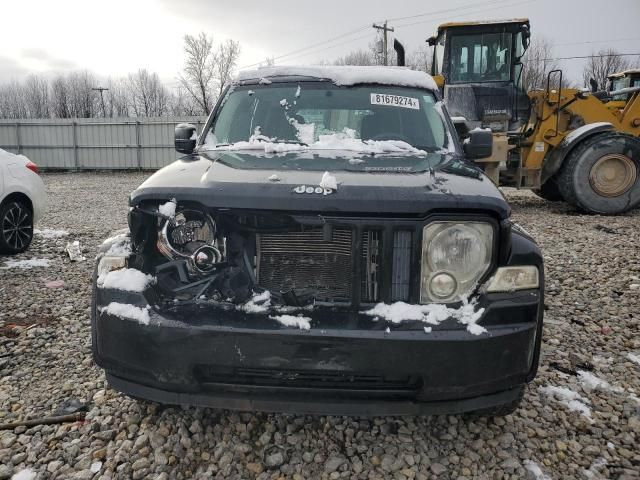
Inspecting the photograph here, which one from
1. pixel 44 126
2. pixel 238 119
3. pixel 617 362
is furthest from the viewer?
pixel 44 126

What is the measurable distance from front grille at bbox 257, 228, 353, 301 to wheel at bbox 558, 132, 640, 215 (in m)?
7.73

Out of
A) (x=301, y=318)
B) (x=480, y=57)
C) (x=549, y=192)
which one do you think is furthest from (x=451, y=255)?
(x=549, y=192)

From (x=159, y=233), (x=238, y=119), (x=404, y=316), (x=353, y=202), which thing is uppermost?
(x=238, y=119)

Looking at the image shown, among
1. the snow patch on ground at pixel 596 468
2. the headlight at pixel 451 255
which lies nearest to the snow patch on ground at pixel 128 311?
the headlight at pixel 451 255

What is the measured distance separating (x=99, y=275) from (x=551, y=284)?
411 cm

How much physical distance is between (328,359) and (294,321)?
0.19 meters

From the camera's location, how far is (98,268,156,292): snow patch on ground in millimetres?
1983

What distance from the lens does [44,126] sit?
67.6ft

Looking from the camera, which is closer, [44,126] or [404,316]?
[404,316]

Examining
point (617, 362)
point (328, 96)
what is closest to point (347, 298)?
point (328, 96)

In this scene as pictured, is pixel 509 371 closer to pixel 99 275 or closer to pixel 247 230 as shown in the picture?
pixel 247 230

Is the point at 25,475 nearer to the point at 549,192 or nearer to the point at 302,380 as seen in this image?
the point at 302,380

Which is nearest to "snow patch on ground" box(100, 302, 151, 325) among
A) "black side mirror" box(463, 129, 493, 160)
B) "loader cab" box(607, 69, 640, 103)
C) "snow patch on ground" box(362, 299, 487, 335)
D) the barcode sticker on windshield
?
"snow patch on ground" box(362, 299, 487, 335)

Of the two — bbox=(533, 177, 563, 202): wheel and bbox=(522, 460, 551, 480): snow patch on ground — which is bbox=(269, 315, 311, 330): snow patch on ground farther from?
bbox=(533, 177, 563, 202): wheel
